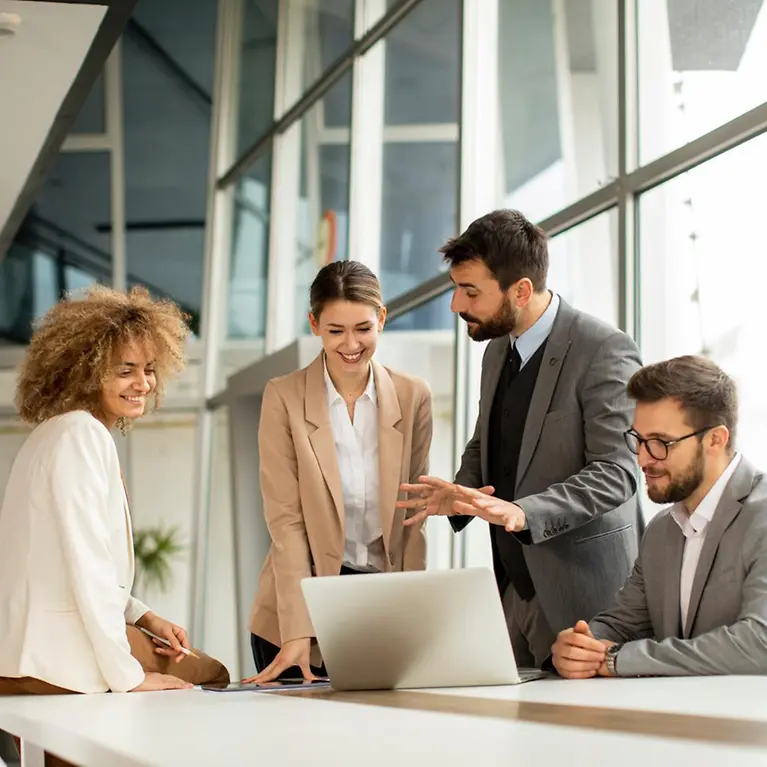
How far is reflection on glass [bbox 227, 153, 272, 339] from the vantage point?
380 inches

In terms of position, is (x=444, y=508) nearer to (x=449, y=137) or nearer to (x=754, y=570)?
(x=754, y=570)

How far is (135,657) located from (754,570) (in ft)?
4.45

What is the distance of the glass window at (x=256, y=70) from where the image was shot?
31.3 ft

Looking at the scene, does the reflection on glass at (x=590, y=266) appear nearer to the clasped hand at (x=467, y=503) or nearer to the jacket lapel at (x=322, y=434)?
the jacket lapel at (x=322, y=434)

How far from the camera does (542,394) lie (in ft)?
9.64

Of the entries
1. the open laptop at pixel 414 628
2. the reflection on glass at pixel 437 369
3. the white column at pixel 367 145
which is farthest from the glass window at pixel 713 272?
the white column at pixel 367 145

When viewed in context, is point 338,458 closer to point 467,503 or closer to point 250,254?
point 467,503

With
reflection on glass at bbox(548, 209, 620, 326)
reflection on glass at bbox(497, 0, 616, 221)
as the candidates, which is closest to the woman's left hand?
reflection on glass at bbox(548, 209, 620, 326)

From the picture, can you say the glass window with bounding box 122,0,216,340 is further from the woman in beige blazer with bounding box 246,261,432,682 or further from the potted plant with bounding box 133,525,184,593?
the woman in beige blazer with bounding box 246,261,432,682

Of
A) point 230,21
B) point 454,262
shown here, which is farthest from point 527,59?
point 230,21

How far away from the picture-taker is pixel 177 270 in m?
12.8

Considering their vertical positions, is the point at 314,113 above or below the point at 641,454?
above

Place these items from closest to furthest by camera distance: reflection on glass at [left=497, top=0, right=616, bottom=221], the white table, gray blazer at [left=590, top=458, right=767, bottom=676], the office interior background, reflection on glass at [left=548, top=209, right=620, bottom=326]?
1. the white table
2. gray blazer at [left=590, top=458, right=767, bottom=676]
3. the office interior background
4. reflection on glass at [left=548, top=209, right=620, bottom=326]
5. reflection on glass at [left=497, top=0, right=616, bottom=221]

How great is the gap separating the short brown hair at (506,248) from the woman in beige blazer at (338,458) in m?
0.27
